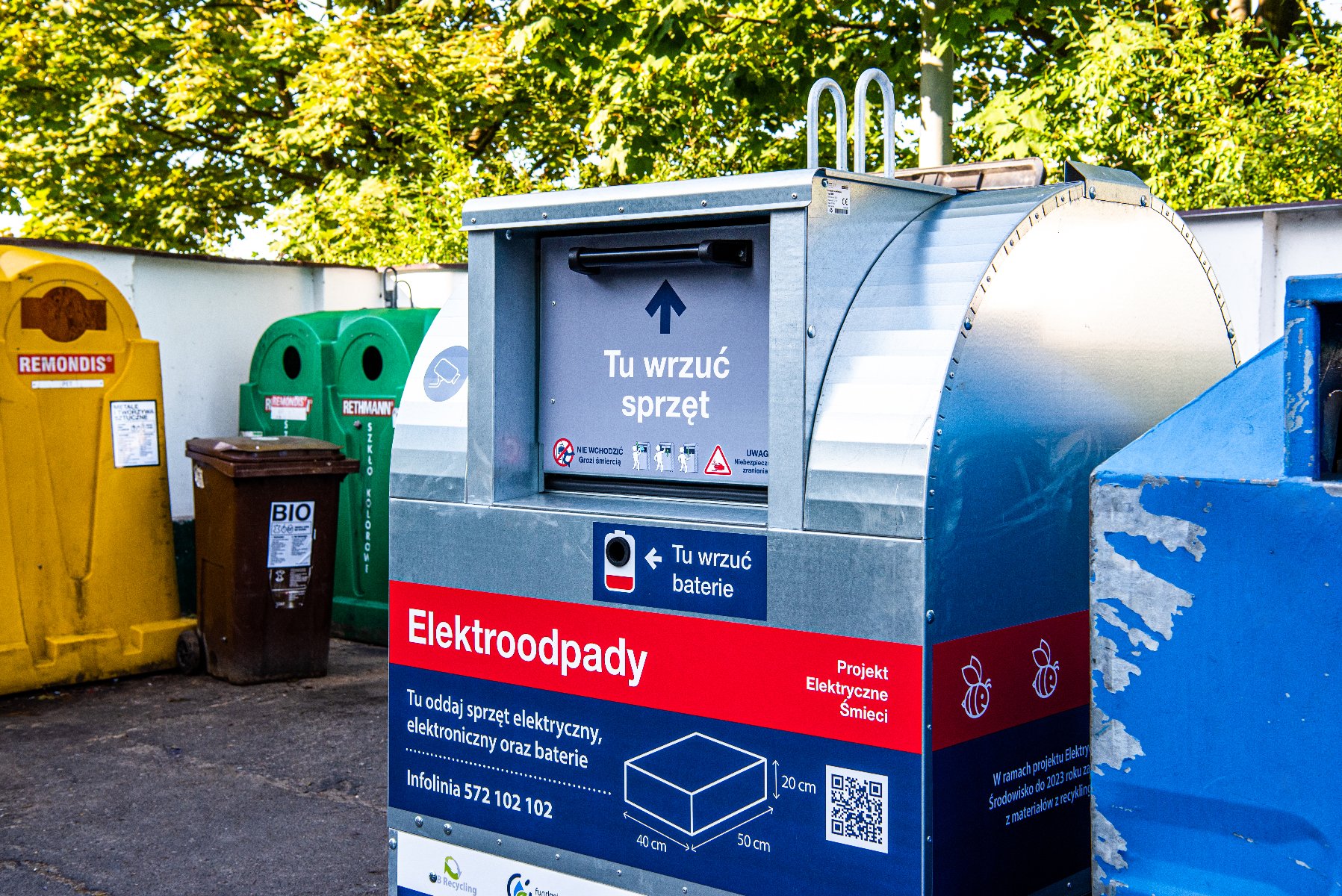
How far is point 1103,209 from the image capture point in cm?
270

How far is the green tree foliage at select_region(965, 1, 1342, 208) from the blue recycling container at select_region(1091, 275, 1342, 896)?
6378 mm

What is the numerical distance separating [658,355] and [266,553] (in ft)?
15.2

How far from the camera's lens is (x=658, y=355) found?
2844 millimetres

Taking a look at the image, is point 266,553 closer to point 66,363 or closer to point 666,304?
point 66,363

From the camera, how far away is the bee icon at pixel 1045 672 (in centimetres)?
258

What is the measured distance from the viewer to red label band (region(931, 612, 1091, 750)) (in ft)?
7.73

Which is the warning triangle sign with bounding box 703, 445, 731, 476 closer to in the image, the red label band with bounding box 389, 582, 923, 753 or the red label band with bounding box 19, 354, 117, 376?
the red label band with bounding box 389, 582, 923, 753

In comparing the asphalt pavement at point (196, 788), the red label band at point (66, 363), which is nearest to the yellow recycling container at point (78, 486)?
Result: the red label band at point (66, 363)

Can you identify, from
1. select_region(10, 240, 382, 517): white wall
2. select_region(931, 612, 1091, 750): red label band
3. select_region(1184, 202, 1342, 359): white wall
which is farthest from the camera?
select_region(10, 240, 382, 517): white wall

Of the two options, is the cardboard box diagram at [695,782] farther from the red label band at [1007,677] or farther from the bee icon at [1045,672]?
the bee icon at [1045,672]

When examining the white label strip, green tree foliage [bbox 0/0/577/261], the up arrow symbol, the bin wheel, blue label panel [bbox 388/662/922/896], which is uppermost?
green tree foliage [bbox 0/0/577/261]

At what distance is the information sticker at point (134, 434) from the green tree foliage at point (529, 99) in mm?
4089

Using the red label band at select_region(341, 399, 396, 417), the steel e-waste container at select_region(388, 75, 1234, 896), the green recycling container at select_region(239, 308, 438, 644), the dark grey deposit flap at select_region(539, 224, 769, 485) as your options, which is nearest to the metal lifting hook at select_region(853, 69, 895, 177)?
the steel e-waste container at select_region(388, 75, 1234, 896)

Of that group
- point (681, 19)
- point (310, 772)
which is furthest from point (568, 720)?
point (681, 19)
